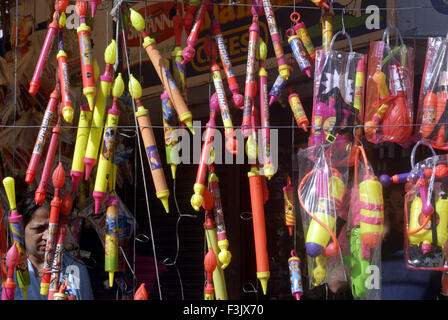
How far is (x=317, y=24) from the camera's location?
2.26 meters

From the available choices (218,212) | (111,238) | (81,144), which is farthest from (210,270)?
(81,144)

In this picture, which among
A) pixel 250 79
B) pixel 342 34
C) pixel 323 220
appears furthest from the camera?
pixel 342 34

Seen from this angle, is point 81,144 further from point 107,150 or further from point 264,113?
point 264,113

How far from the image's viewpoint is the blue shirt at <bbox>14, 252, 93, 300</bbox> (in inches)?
88.1

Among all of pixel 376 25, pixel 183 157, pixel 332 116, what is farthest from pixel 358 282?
pixel 376 25

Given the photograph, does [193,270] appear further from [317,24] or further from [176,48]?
[317,24]

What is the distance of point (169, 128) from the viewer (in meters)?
2.10

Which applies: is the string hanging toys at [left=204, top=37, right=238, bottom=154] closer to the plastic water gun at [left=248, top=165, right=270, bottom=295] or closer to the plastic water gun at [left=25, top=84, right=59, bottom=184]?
the plastic water gun at [left=248, top=165, right=270, bottom=295]

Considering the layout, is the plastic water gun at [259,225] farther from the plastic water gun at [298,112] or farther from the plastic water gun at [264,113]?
the plastic water gun at [298,112]

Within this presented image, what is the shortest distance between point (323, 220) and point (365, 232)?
5.5 inches

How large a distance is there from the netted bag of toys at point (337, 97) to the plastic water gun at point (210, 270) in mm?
501
